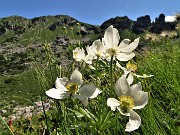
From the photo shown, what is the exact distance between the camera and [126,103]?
1.49m

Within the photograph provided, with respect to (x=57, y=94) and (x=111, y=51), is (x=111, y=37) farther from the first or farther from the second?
(x=57, y=94)

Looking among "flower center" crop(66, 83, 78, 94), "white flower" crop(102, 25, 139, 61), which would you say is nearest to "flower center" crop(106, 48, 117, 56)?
"white flower" crop(102, 25, 139, 61)

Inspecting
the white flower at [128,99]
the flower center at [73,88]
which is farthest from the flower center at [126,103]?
the flower center at [73,88]

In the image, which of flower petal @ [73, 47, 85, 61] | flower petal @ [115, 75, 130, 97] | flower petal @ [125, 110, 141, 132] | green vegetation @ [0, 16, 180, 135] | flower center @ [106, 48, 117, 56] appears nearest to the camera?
flower petal @ [125, 110, 141, 132]

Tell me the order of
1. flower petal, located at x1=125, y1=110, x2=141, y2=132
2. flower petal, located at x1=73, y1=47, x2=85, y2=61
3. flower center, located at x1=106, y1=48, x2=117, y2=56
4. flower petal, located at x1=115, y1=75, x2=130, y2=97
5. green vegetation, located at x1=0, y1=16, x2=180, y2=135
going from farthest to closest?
flower petal, located at x1=73, y1=47, x2=85, y2=61 → flower center, located at x1=106, y1=48, x2=117, y2=56 → green vegetation, located at x1=0, y1=16, x2=180, y2=135 → flower petal, located at x1=115, y1=75, x2=130, y2=97 → flower petal, located at x1=125, y1=110, x2=141, y2=132

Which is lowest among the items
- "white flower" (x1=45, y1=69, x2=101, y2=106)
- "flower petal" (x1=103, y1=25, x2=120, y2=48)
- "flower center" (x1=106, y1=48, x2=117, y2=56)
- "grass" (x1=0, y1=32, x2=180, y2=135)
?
"grass" (x1=0, y1=32, x2=180, y2=135)

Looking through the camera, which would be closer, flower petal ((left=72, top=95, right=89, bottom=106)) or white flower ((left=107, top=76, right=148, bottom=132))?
white flower ((left=107, top=76, right=148, bottom=132))

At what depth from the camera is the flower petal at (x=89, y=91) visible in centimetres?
158

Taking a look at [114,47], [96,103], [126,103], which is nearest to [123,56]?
[114,47]

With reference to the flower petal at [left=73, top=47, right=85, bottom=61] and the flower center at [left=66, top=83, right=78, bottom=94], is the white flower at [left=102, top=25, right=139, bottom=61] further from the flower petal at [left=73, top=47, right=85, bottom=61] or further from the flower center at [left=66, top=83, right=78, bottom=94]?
the flower petal at [left=73, top=47, right=85, bottom=61]

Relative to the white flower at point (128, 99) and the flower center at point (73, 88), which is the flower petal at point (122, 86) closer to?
the white flower at point (128, 99)

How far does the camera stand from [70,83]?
1.76 metres

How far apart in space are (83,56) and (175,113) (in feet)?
3.74

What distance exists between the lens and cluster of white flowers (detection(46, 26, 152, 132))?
Answer: 1.48m
